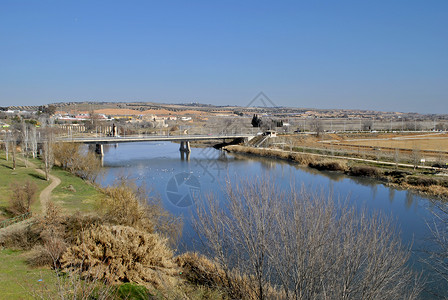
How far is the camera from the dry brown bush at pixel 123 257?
9223mm

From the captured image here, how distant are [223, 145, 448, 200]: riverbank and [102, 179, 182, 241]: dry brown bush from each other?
43.0 ft

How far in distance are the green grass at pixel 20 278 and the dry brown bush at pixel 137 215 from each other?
9.76 ft

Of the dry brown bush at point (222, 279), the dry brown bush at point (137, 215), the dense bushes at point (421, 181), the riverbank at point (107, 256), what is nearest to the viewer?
the dry brown bush at point (222, 279)

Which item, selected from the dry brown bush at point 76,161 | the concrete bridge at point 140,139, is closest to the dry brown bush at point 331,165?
the concrete bridge at point 140,139

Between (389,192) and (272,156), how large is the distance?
20.7m

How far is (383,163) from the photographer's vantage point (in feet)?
103

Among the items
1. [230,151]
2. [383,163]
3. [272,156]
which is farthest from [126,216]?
[230,151]

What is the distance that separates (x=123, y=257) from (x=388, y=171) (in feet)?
78.8

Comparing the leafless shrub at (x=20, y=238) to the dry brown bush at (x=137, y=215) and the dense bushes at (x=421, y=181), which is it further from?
the dense bushes at (x=421, y=181)

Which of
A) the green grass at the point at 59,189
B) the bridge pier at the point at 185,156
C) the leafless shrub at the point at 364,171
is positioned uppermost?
the green grass at the point at 59,189

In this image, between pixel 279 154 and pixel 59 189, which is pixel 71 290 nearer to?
pixel 59 189

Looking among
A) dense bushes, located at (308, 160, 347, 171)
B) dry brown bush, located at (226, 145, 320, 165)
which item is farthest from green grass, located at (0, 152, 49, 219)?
dry brown bush, located at (226, 145, 320, 165)

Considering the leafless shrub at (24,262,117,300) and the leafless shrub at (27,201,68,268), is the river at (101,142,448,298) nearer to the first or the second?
the leafless shrub at (24,262,117,300)

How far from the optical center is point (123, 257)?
962 cm
